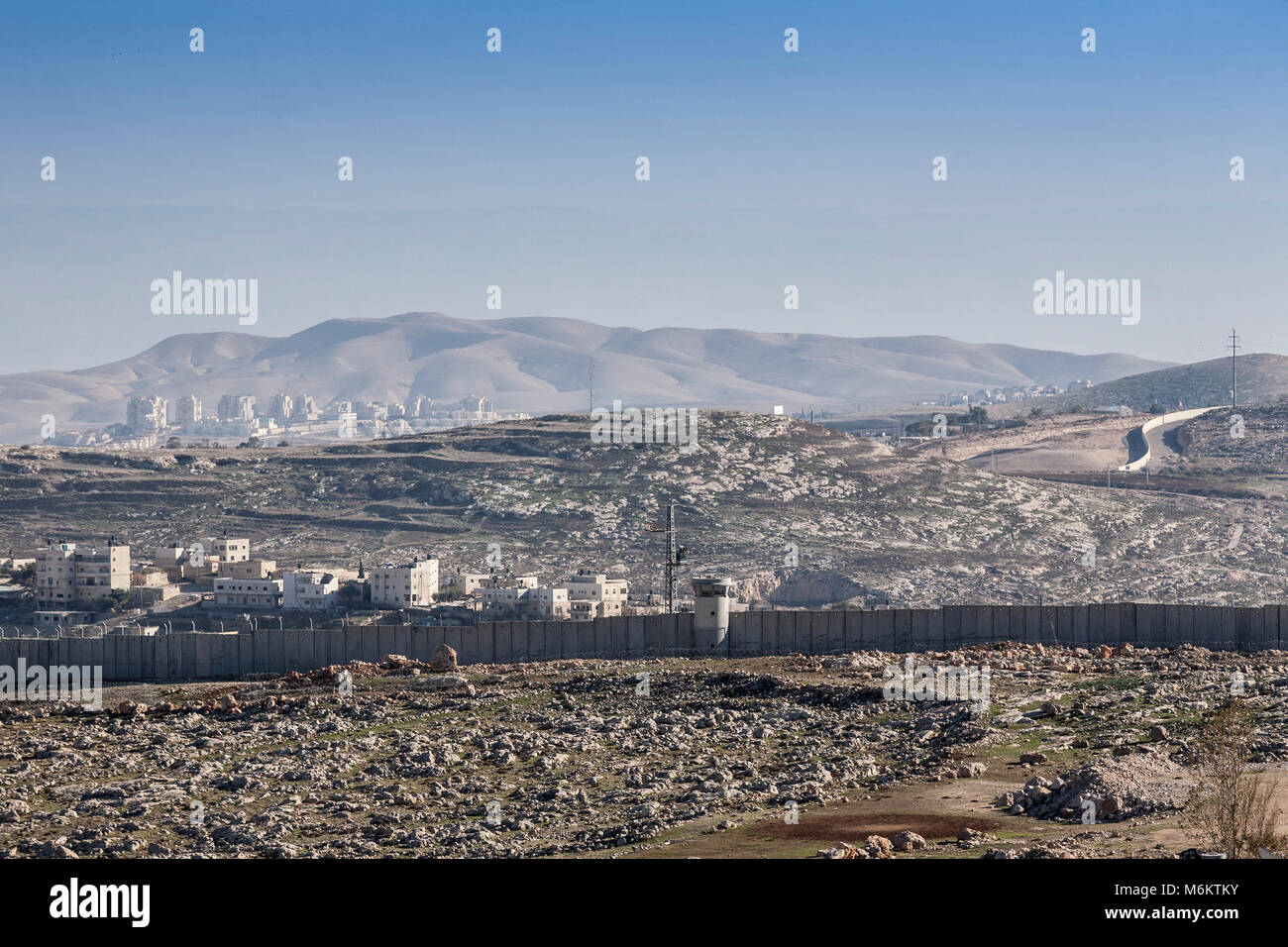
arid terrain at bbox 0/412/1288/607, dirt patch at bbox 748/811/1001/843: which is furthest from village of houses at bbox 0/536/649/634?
dirt patch at bbox 748/811/1001/843

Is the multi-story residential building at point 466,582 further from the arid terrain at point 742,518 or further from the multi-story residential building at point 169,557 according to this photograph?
the multi-story residential building at point 169,557

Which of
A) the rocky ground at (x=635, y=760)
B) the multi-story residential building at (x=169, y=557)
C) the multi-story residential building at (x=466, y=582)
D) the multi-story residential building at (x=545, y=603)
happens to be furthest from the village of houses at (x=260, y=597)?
the rocky ground at (x=635, y=760)
